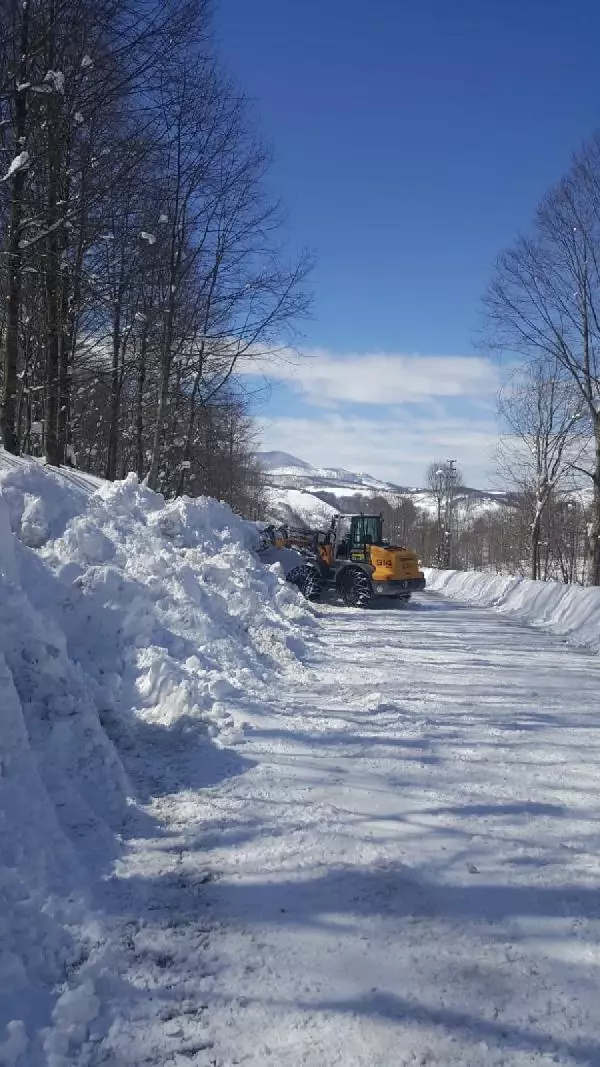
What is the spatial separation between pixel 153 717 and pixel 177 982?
2.82 meters

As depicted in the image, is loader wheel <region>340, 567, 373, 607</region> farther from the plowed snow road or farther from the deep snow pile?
the plowed snow road

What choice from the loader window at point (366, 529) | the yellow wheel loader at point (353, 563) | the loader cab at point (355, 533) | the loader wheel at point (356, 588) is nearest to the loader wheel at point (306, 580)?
the yellow wheel loader at point (353, 563)

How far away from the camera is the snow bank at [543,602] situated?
13.9 m

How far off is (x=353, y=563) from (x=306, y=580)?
1.61m

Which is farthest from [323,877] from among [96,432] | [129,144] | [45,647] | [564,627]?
[96,432]

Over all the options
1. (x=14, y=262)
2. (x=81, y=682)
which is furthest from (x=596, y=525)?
(x=81, y=682)

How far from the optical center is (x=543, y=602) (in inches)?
717

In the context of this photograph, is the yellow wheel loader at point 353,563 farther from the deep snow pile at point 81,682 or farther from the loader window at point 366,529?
the deep snow pile at point 81,682

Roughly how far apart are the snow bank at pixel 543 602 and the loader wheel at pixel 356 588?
3.97m

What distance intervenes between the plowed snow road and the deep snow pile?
0.25m

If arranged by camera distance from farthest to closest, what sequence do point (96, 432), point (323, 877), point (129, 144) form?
point (96, 432), point (129, 144), point (323, 877)

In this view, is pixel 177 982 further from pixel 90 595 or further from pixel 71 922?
pixel 90 595

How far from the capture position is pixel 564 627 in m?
14.9

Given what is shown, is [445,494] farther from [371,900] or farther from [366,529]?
[371,900]
